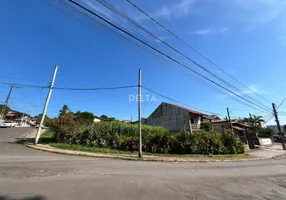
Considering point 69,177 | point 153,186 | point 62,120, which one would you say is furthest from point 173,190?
point 62,120

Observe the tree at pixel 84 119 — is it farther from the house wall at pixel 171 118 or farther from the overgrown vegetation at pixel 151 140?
the house wall at pixel 171 118

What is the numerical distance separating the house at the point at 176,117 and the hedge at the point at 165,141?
533 inches

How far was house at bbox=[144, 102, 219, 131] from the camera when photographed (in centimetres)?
3391

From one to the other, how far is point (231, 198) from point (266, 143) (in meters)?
40.2

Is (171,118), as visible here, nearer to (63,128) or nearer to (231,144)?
(231,144)

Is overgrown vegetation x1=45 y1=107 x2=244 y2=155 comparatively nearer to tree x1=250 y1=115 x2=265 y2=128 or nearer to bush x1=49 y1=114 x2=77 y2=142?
bush x1=49 y1=114 x2=77 y2=142

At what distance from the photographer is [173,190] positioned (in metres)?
5.32

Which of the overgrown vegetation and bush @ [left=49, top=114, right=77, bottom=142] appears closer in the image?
the overgrown vegetation

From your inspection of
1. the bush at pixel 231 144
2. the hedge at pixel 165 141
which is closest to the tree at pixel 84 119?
the hedge at pixel 165 141

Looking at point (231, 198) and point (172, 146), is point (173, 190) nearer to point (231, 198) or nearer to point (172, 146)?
point (231, 198)

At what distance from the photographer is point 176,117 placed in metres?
35.6

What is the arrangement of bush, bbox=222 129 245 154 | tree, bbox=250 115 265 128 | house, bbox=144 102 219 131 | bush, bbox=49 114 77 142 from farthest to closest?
tree, bbox=250 115 265 128
house, bbox=144 102 219 131
bush, bbox=49 114 77 142
bush, bbox=222 129 245 154

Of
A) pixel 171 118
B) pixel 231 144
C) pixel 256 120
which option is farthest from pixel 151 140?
pixel 256 120

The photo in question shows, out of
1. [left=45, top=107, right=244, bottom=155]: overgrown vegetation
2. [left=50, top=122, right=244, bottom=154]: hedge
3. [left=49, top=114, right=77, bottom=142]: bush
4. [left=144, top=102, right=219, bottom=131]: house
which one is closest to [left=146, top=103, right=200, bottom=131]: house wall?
[left=144, top=102, right=219, bottom=131]: house
